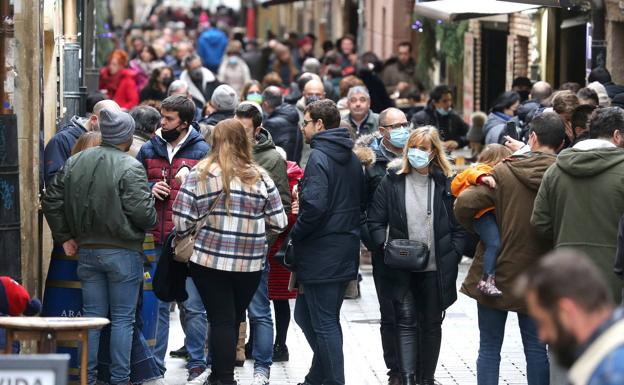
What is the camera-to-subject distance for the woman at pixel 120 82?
869 inches

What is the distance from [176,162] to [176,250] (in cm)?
113

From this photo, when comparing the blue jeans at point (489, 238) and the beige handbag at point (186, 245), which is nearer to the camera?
the blue jeans at point (489, 238)

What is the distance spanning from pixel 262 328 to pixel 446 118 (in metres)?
7.87

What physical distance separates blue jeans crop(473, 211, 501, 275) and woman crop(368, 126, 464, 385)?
28.1 inches

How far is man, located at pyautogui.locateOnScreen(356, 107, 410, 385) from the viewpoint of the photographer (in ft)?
32.6

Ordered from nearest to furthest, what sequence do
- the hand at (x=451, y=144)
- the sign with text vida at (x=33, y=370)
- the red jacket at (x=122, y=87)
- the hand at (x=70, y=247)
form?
the sign with text vida at (x=33, y=370) → the hand at (x=70, y=247) → the hand at (x=451, y=144) → the red jacket at (x=122, y=87)

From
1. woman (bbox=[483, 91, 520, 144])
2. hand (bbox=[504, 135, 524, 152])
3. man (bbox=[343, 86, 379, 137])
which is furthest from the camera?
Answer: woman (bbox=[483, 91, 520, 144])

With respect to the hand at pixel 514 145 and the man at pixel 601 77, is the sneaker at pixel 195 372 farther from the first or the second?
the man at pixel 601 77

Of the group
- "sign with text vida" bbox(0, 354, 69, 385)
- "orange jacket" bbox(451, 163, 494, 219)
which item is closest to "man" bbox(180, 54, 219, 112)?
"orange jacket" bbox(451, 163, 494, 219)

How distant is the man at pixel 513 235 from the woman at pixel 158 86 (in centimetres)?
873

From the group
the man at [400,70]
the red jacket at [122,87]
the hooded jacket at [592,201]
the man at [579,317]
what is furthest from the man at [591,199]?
the man at [400,70]

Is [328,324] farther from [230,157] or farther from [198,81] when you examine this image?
[198,81]

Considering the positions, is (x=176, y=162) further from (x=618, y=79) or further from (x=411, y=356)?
(x=618, y=79)

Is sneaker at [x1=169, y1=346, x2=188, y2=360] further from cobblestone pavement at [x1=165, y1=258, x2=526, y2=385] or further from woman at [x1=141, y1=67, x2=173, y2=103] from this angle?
woman at [x1=141, y1=67, x2=173, y2=103]
